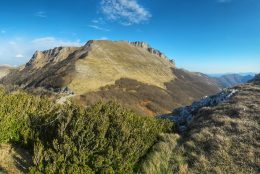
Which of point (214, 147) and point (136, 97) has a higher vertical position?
point (214, 147)

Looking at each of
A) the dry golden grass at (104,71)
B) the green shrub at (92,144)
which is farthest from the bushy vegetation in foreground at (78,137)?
the dry golden grass at (104,71)

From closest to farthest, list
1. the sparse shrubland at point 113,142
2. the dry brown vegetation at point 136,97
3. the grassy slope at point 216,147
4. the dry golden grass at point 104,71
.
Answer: the sparse shrubland at point 113,142 → the grassy slope at point 216,147 → the dry brown vegetation at point 136,97 → the dry golden grass at point 104,71

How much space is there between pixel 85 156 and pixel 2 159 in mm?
3869

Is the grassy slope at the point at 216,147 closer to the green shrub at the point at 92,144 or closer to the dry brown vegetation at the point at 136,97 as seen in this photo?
the green shrub at the point at 92,144

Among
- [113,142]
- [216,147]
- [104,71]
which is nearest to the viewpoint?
[113,142]

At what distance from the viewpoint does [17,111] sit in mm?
17016

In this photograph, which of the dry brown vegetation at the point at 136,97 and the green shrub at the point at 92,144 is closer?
Answer: the green shrub at the point at 92,144

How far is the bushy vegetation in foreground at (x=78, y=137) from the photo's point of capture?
1334 cm

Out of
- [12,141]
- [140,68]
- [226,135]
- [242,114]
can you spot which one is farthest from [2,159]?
[140,68]

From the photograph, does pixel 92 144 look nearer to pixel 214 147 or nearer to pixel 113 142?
A: pixel 113 142

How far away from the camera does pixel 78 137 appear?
47.4 ft

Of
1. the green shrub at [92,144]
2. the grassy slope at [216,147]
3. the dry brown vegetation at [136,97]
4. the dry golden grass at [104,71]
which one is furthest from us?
the dry golden grass at [104,71]

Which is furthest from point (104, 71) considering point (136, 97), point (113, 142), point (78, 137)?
point (78, 137)

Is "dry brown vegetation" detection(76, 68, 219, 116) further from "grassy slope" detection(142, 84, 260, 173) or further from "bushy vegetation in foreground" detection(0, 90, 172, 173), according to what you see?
"bushy vegetation in foreground" detection(0, 90, 172, 173)
